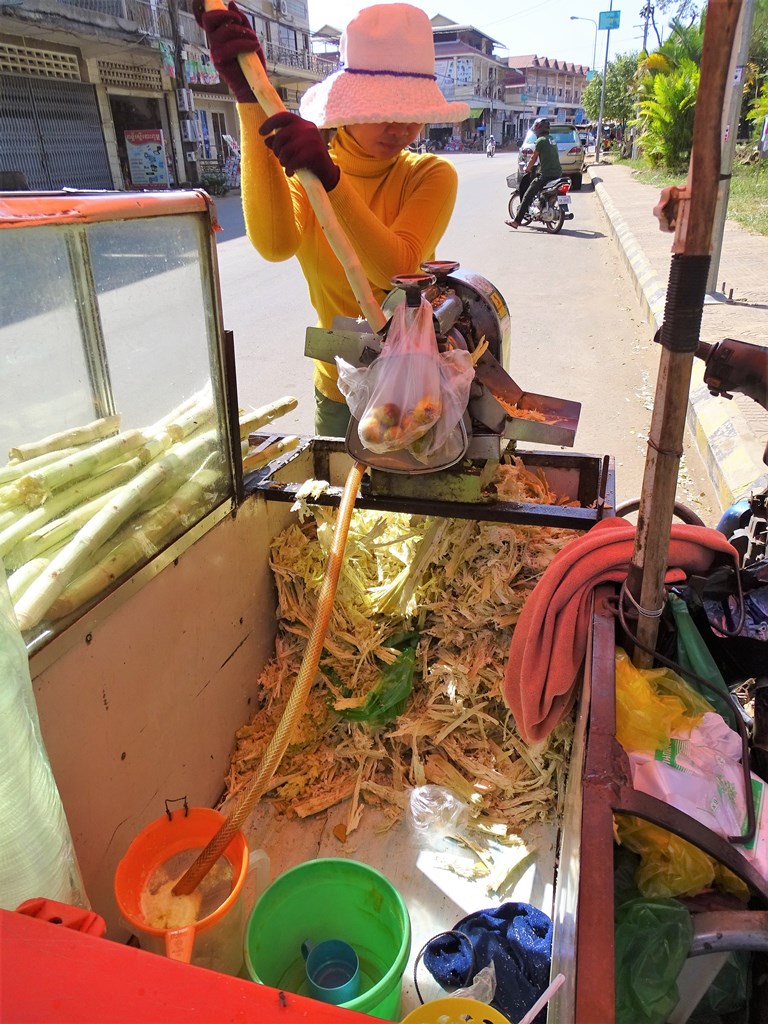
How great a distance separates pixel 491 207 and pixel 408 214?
58.6 feet

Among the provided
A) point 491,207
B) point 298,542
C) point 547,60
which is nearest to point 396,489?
point 298,542

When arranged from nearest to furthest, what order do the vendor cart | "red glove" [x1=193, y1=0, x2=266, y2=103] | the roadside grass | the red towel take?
the vendor cart → the red towel → "red glove" [x1=193, y1=0, x2=266, y2=103] → the roadside grass

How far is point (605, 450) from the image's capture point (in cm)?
496

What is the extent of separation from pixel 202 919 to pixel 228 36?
2.19 metres

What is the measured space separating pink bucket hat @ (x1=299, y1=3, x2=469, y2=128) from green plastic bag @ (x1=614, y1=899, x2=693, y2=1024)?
6.96 feet

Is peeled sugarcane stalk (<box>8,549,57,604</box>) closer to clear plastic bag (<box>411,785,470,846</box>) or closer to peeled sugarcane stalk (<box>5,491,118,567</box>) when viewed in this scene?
peeled sugarcane stalk (<box>5,491,118,567</box>)

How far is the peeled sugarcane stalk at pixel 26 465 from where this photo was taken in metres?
1.67

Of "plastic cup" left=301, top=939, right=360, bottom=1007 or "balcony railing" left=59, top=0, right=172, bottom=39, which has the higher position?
"balcony railing" left=59, top=0, right=172, bottom=39

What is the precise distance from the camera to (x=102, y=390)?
1.97 metres

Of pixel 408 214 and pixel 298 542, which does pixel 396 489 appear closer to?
pixel 298 542

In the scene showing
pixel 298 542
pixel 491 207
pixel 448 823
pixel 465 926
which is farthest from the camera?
pixel 491 207

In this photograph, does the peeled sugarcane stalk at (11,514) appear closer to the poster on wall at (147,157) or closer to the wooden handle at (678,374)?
the wooden handle at (678,374)

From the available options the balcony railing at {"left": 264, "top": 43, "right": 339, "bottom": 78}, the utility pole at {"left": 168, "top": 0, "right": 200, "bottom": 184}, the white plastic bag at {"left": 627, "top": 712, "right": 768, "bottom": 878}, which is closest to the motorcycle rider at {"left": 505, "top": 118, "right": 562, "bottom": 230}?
the white plastic bag at {"left": 627, "top": 712, "right": 768, "bottom": 878}

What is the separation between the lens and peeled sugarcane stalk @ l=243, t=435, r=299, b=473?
105 inches
